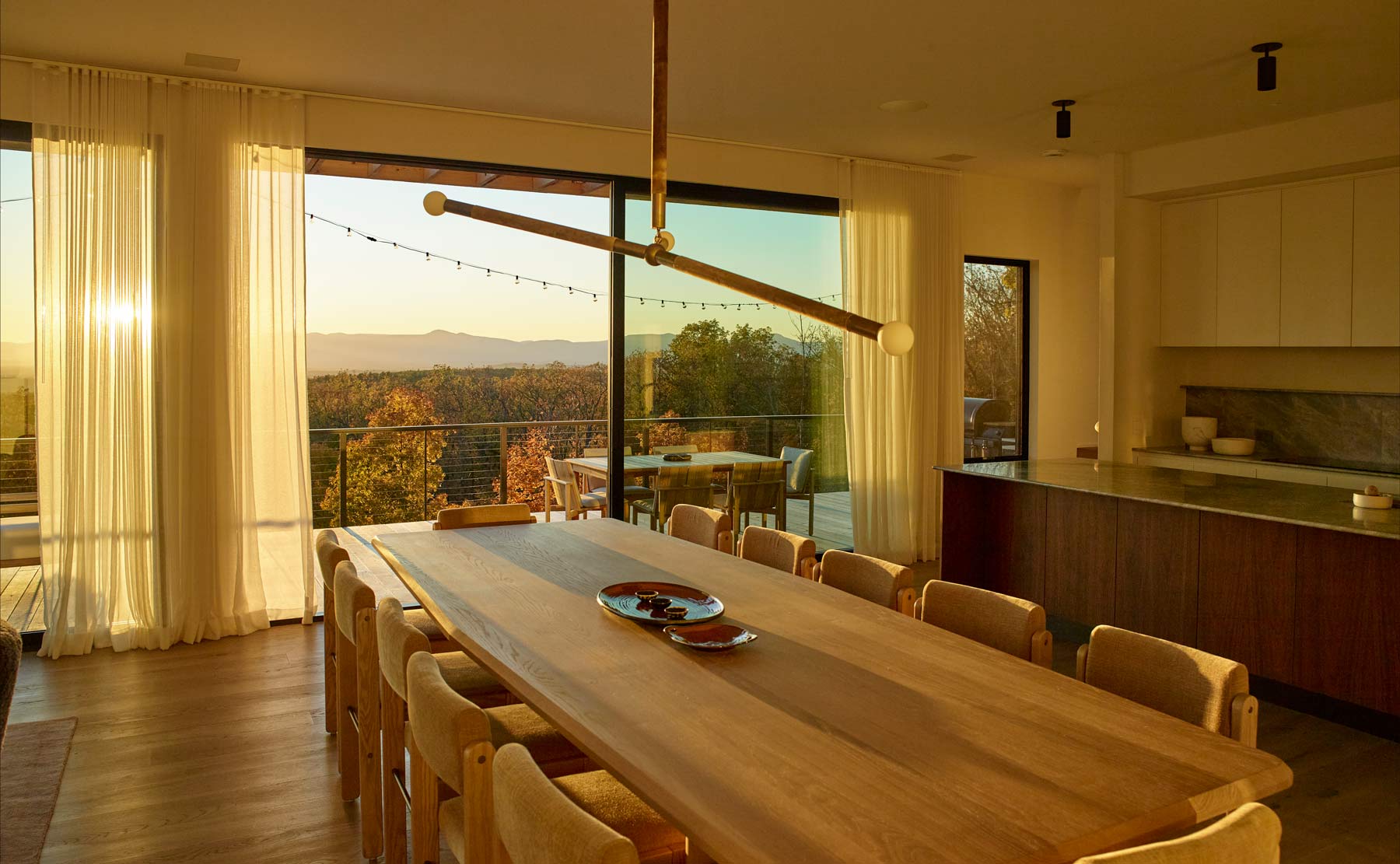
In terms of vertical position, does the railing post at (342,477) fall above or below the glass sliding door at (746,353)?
below

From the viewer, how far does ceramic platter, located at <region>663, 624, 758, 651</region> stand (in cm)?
218

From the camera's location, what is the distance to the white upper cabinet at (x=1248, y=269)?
583 centimetres

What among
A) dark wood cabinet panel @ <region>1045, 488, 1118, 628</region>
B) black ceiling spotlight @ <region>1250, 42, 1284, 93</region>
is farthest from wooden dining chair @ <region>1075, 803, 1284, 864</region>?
black ceiling spotlight @ <region>1250, 42, 1284, 93</region>

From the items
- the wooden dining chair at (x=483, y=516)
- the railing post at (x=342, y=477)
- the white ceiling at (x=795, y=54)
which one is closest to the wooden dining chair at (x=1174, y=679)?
the wooden dining chair at (x=483, y=516)

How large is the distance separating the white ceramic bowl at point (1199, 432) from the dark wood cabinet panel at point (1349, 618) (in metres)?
3.05

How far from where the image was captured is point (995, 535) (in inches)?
195

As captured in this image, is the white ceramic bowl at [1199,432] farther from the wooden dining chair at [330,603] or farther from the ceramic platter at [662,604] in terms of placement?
the wooden dining chair at [330,603]

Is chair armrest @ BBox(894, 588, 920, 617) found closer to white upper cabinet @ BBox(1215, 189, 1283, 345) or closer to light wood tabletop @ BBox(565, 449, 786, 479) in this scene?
light wood tabletop @ BBox(565, 449, 786, 479)

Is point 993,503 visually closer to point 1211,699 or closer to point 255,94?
point 1211,699

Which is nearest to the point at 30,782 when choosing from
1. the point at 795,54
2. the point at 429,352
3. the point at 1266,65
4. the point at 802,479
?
the point at 795,54

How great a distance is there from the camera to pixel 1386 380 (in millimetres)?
5609

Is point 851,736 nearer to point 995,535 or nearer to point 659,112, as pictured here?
point 659,112

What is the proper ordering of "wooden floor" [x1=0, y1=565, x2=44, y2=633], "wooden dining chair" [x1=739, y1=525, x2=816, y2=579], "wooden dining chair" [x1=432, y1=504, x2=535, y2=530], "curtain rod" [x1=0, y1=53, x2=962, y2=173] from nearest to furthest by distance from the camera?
"wooden dining chair" [x1=739, y1=525, x2=816, y2=579], "wooden dining chair" [x1=432, y1=504, x2=535, y2=530], "curtain rod" [x1=0, y1=53, x2=962, y2=173], "wooden floor" [x1=0, y1=565, x2=44, y2=633]

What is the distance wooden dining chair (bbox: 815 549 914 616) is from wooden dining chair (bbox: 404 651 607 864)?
3.51 ft
